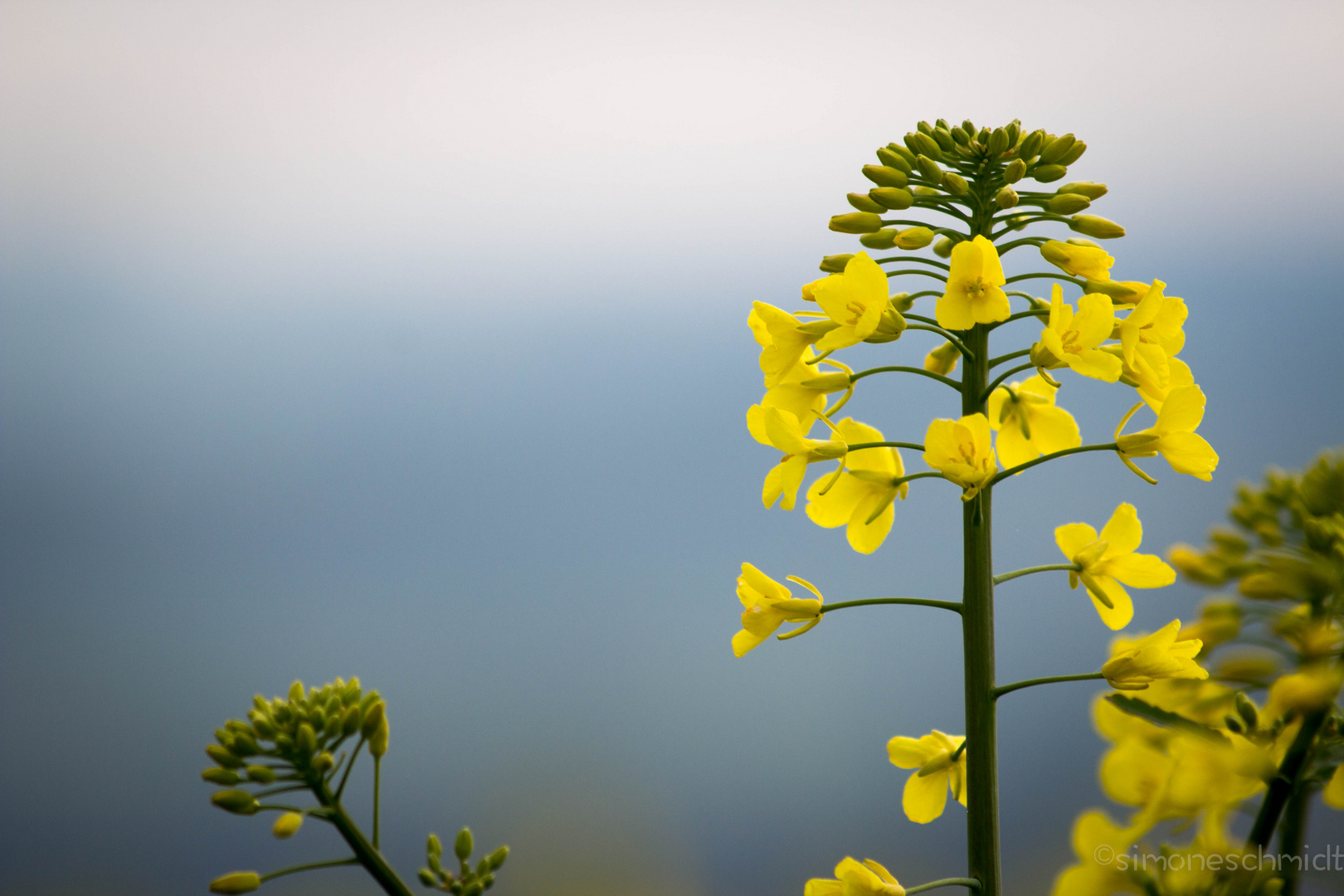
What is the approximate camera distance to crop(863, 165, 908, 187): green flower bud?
3.42 ft

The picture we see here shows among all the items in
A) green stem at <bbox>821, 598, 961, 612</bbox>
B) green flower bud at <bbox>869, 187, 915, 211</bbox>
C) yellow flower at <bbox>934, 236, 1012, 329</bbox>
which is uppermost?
green flower bud at <bbox>869, 187, 915, 211</bbox>

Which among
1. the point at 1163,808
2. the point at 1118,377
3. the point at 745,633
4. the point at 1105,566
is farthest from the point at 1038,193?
the point at 1163,808

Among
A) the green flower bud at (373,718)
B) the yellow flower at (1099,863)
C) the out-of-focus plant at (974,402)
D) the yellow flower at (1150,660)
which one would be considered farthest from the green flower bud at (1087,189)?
the green flower bud at (373,718)

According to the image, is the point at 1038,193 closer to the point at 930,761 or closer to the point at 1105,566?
the point at 1105,566

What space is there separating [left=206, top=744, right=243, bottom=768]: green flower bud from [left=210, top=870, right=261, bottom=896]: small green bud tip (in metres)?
0.11

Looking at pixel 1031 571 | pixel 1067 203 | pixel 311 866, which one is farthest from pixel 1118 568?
pixel 311 866

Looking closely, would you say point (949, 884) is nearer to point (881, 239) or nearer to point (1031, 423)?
point (1031, 423)

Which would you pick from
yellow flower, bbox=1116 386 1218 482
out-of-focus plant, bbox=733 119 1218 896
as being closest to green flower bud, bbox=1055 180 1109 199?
out-of-focus plant, bbox=733 119 1218 896

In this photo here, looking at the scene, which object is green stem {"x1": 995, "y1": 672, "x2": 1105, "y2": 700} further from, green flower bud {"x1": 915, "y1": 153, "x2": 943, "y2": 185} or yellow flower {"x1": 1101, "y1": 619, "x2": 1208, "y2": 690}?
green flower bud {"x1": 915, "y1": 153, "x2": 943, "y2": 185}

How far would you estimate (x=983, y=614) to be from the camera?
90cm

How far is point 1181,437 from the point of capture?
0.94 m

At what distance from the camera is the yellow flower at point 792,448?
0.96 m

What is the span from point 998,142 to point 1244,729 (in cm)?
68

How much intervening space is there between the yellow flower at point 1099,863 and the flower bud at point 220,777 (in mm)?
821
